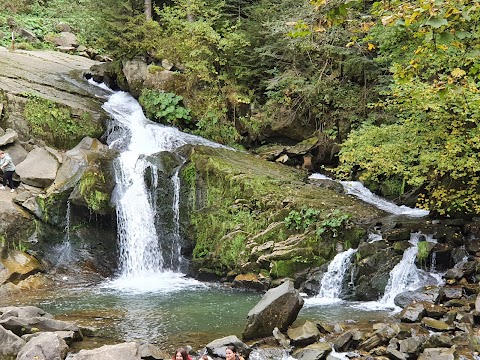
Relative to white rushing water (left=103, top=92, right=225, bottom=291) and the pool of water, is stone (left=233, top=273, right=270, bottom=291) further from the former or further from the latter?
white rushing water (left=103, top=92, right=225, bottom=291)

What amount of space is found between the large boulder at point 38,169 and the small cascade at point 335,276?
9.21m

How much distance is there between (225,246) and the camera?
14.3 metres

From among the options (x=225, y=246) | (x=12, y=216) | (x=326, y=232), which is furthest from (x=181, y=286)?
(x=12, y=216)

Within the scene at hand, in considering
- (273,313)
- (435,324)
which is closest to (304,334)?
(273,313)

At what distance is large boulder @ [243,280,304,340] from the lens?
30.0 feet

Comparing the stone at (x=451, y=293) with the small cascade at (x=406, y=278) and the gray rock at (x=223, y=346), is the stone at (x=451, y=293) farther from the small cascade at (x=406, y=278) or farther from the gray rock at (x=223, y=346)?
the gray rock at (x=223, y=346)

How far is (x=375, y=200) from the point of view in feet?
55.1

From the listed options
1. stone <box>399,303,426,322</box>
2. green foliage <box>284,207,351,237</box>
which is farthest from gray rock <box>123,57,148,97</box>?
stone <box>399,303,426,322</box>

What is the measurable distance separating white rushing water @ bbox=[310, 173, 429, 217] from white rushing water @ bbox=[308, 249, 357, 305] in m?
3.42

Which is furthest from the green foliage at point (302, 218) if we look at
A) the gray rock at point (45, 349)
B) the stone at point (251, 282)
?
the gray rock at point (45, 349)

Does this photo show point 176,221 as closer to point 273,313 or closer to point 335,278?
point 335,278

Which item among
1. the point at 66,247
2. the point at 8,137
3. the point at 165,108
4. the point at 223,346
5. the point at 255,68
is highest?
the point at 255,68

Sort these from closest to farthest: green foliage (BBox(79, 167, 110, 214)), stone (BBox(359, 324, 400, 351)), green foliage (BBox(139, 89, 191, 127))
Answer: stone (BBox(359, 324, 400, 351)), green foliage (BBox(79, 167, 110, 214)), green foliage (BBox(139, 89, 191, 127))

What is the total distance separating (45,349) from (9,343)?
83 centimetres
